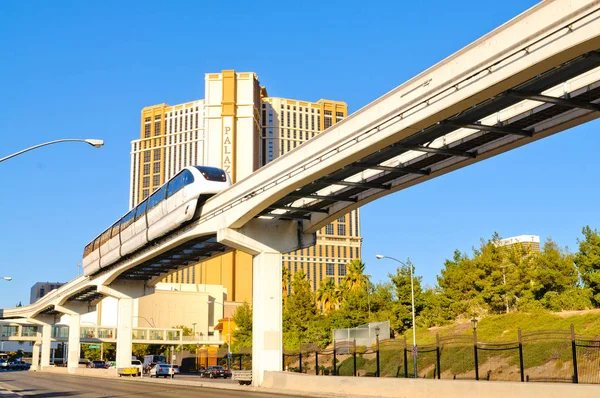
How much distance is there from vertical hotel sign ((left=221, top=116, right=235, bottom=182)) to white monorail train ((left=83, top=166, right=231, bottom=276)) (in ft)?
415

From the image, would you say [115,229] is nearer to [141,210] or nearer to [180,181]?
[141,210]

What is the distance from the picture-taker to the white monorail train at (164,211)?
36812 millimetres

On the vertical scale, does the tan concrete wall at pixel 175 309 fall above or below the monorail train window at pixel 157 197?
below

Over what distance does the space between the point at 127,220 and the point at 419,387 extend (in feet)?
101

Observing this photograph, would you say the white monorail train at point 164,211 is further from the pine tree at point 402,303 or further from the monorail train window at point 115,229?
the pine tree at point 402,303

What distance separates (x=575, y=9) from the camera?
50.2 feet

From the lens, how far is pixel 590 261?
5044 cm

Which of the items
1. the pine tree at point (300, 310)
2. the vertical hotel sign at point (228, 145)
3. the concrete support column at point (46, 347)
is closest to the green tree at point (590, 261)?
the pine tree at point (300, 310)

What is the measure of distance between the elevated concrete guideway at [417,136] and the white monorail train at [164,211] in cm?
97

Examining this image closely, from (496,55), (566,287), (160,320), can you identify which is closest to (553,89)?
(496,55)

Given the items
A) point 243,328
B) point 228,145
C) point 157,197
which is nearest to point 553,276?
point 157,197

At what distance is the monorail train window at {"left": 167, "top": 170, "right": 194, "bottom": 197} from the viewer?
3731 centimetres

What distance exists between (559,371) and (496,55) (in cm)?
2230

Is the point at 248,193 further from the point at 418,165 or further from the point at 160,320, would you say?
the point at 160,320
